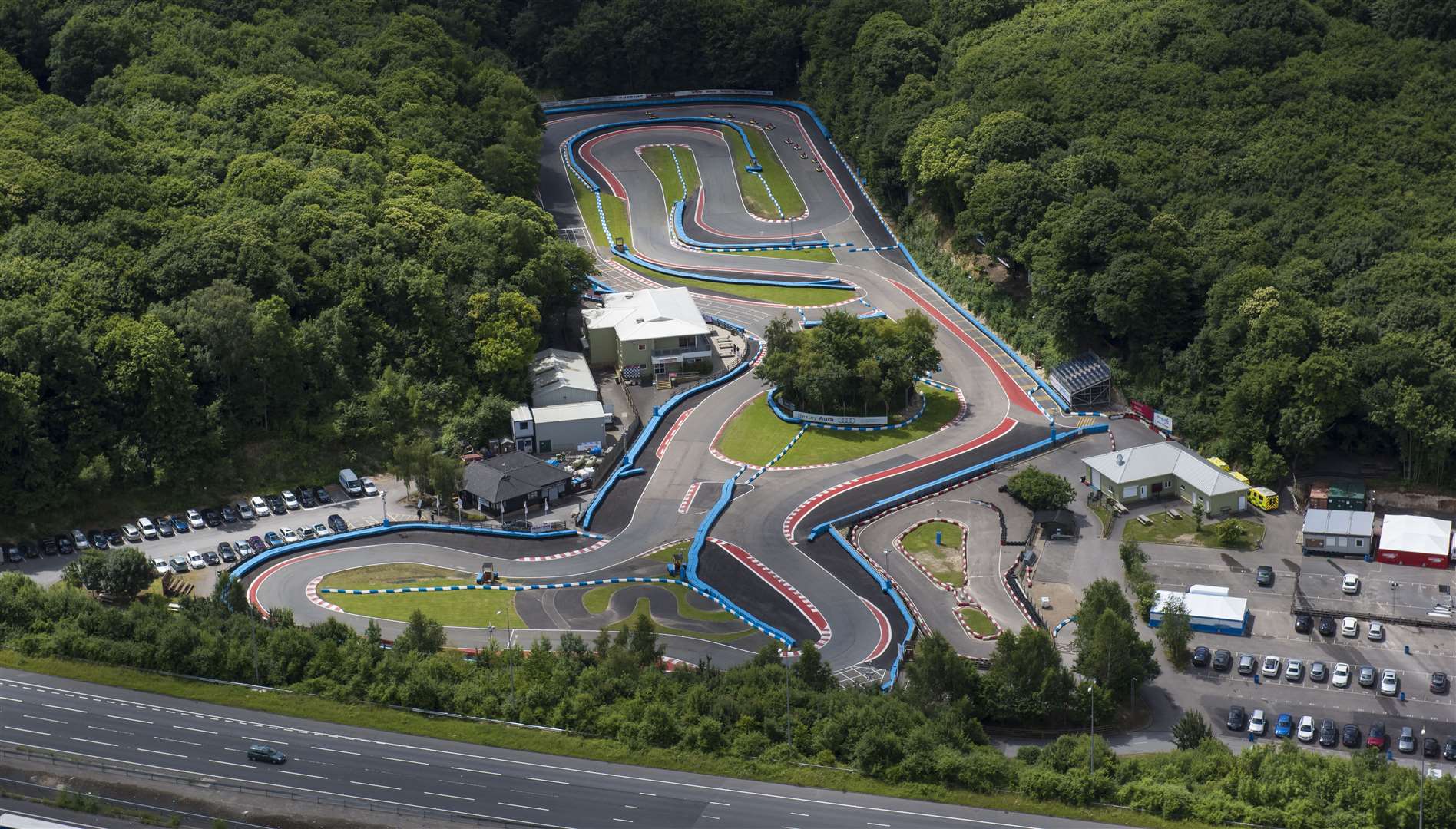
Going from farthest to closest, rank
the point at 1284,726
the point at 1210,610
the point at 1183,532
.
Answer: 1. the point at 1183,532
2. the point at 1210,610
3. the point at 1284,726

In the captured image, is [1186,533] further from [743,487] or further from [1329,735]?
[743,487]

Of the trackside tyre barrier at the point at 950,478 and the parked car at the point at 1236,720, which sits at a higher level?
the trackside tyre barrier at the point at 950,478

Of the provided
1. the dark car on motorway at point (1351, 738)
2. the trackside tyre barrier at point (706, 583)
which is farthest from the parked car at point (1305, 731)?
the trackside tyre barrier at point (706, 583)

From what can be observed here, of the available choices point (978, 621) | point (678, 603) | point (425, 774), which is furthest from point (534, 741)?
point (978, 621)

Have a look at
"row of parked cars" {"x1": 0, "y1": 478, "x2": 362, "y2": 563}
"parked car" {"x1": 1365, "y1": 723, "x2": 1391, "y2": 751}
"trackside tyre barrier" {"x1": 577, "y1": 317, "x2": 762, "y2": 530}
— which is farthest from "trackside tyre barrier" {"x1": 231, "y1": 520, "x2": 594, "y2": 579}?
"parked car" {"x1": 1365, "y1": 723, "x2": 1391, "y2": 751}

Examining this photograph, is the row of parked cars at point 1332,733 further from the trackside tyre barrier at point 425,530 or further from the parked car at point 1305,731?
the trackside tyre barrier at point 425,530

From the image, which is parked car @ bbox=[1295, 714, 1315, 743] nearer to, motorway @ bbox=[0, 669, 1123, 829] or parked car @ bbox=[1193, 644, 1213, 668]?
parked car @ bbox=[1193, 644, 1213, 668]

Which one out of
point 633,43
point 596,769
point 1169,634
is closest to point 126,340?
point 596,769
